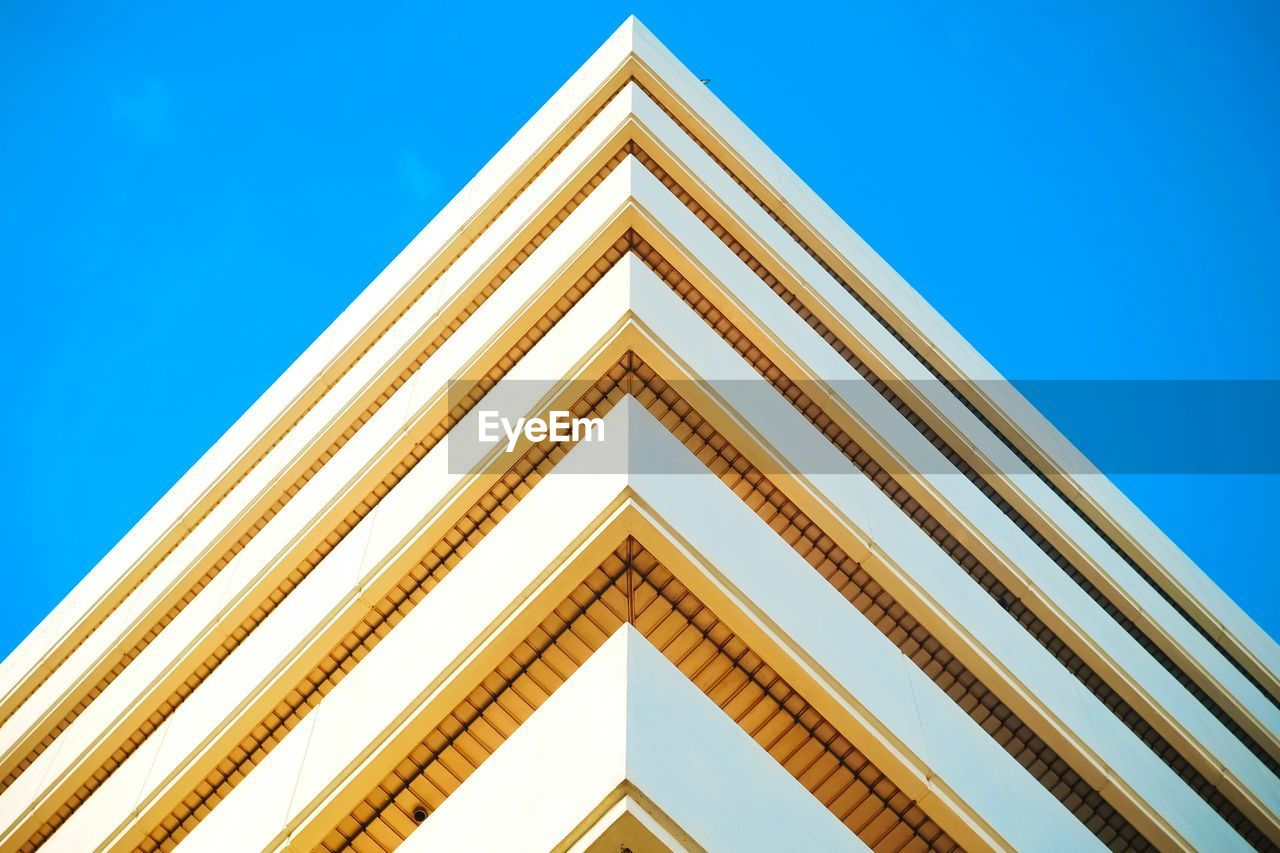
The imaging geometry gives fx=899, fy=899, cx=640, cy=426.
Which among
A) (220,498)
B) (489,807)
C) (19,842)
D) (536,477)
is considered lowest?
(19,842)

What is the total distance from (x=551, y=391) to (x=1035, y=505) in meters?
8.21

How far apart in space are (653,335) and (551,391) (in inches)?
41.1

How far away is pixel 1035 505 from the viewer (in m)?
12.8

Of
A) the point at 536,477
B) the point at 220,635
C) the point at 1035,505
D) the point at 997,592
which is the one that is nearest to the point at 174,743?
the point at 220,635

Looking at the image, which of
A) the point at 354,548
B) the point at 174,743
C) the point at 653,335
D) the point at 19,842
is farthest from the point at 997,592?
the point at 19,842

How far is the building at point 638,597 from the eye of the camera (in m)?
5.38

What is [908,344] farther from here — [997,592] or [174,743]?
[174,743]

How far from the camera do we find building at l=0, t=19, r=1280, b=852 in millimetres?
5383

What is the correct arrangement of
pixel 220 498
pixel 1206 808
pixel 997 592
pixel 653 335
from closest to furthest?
pixel 653 335
pixel 1206 808
pixel 997 592
pixel 220 498

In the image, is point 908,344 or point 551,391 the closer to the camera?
point 551,391

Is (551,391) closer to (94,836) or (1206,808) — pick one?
(94,836)

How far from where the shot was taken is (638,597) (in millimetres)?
5609

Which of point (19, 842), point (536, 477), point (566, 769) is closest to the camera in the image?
point (566, 769)

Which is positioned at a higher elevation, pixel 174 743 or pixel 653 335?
pixel 653 335
